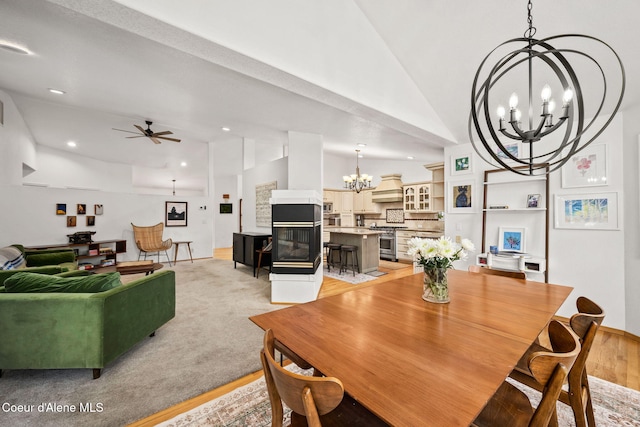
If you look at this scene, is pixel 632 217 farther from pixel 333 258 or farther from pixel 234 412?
pixel 333 258

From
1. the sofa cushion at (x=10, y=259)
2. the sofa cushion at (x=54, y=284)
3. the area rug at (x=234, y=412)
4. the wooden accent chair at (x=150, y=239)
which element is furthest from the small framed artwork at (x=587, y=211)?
the wooden accent chair at (x=150, y=239)

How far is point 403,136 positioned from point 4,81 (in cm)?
572

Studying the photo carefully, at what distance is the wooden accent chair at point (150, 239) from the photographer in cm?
625

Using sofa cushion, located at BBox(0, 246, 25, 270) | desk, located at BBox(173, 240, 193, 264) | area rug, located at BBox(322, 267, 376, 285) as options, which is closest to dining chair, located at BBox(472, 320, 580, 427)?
area rug, located at BBox(322, 267, 376, 285)

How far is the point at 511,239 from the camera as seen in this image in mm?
3523

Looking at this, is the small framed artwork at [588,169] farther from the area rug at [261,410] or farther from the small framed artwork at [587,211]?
the area rug at [261,410]

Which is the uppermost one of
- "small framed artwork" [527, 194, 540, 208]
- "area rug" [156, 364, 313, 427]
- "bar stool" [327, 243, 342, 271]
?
"small framed artwork" [527, 194, 540, 208]

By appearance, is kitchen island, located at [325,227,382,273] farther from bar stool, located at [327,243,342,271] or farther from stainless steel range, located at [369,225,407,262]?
stainless steel range, located at [369,225,407,262]

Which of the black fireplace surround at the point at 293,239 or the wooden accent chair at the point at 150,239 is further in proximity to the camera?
the wooden accent chair at the point at 150,239

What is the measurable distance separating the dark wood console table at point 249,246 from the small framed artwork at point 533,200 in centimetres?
445

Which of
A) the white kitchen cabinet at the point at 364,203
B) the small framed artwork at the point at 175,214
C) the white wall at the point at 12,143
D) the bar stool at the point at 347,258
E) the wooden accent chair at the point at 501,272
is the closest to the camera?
the wooden accent chair at the point at 501,272

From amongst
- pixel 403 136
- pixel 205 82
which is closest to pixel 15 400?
pixel 205 82

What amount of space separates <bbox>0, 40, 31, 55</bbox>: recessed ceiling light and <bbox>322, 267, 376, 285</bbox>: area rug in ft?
16.7

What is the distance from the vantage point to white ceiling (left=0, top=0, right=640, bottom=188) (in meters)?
2.08
